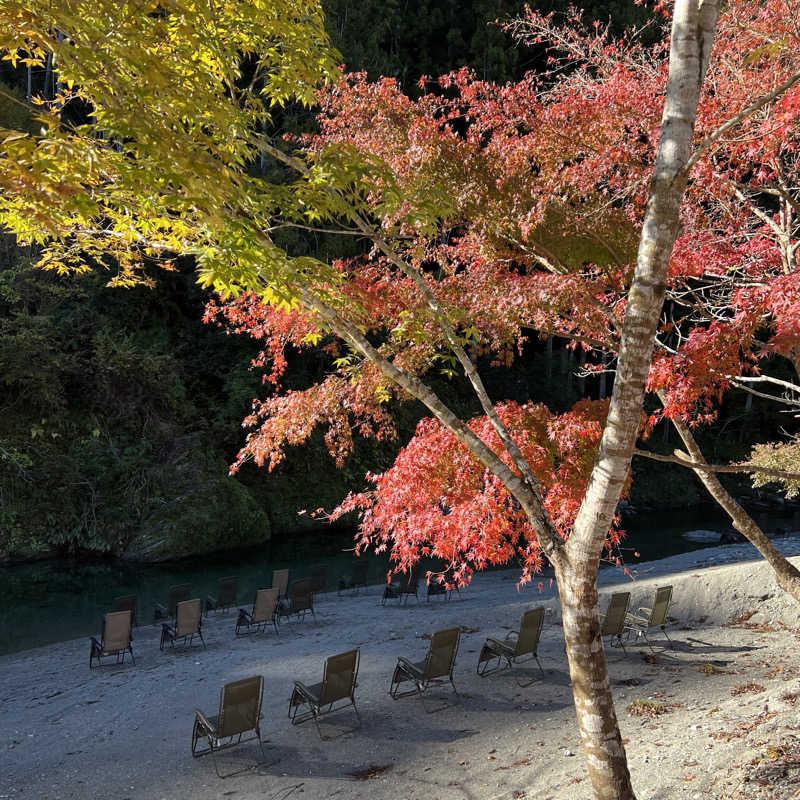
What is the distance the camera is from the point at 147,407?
21328 millimetres

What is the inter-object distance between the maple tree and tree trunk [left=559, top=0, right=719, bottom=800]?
12mm

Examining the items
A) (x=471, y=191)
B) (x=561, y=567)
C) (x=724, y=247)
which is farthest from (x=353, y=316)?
(x=724, y=247)

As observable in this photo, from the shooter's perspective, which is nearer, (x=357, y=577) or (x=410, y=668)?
(x=410, y=668)

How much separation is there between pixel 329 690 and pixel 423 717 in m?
1.12

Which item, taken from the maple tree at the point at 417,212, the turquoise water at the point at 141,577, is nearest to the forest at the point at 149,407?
the turquoise water at the point at 141,577

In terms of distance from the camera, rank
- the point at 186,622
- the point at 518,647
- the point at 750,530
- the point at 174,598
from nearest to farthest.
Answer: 1. the point at 750,530
2. the point at 518,647
3. the point at 186,622
4. the point at 174,598

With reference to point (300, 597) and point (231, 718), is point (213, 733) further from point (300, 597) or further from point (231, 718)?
point (300, 597)

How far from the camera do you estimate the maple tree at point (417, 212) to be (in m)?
3.66

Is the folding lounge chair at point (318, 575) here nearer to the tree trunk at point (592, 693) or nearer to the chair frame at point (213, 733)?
the chair frame at point (213, 733)

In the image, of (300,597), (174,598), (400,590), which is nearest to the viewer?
(300,597)

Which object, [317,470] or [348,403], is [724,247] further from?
[317,470]

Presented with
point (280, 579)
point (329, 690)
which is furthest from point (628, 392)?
point (280, 579)

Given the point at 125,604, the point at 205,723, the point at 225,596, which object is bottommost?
the point at 225,596

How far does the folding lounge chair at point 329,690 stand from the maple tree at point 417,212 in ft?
5.09
